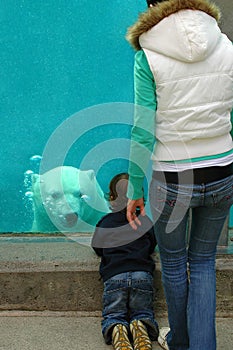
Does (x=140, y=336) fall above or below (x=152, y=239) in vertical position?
below

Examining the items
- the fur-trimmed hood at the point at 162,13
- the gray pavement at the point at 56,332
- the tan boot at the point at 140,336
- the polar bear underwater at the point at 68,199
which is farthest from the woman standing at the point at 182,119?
the polar bear underwater at the point at 68,199

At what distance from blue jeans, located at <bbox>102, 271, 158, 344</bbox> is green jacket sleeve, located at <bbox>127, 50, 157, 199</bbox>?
93cm

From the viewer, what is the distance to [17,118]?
4.24m

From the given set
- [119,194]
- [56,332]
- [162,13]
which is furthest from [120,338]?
[162,13]

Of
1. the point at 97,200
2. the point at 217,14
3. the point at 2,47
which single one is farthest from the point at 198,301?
the point at 2,47

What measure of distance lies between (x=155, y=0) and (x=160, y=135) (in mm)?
549

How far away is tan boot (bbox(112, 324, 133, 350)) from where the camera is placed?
10.4 feet

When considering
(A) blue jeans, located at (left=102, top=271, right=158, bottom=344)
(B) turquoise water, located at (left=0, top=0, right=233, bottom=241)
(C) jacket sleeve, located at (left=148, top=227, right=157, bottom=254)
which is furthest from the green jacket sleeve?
(B) turquoise water, located at (left=0, top=0, right=233, bottom=241)

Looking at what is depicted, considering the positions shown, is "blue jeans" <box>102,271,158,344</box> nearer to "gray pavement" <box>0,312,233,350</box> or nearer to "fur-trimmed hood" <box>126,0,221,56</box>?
"gray pavement" <box>0,312,233,350</box>

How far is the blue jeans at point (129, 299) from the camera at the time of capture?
336cm

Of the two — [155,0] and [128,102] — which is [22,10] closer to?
[128,102]

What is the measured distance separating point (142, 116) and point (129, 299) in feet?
4.03

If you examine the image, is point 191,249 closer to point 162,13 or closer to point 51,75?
point 162,13

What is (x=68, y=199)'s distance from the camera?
13.9 feet
